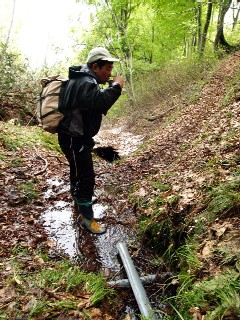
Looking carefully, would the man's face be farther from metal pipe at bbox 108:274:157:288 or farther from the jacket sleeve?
metal pipe at bbox 108:274:157:288

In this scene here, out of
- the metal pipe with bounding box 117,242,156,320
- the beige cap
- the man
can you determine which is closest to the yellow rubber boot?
the man

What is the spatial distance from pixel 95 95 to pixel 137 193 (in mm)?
2273

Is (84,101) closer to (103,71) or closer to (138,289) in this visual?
(103,71)

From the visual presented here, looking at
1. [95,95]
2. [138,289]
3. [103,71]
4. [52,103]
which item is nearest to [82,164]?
[52,103]

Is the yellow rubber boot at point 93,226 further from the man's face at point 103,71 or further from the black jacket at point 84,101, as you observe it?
the man's face at point 103,71

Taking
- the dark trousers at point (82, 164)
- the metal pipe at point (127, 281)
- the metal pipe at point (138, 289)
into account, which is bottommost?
the metal pipe at point (127, 281)

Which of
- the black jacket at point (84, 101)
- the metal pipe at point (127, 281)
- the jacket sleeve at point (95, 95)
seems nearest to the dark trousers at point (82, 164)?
the black jacket at point (84, 101)

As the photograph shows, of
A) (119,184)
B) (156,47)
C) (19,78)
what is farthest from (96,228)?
(156,47)

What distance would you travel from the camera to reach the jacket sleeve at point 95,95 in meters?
3.44

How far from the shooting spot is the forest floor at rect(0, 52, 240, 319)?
2785 mm

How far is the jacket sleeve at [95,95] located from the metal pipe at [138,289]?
1.90 m

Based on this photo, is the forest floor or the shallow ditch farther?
the shallow ditch

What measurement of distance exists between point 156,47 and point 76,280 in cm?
2162

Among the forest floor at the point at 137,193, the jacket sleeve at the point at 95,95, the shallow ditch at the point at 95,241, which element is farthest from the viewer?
the jacket sleeve at the point at 95,95
